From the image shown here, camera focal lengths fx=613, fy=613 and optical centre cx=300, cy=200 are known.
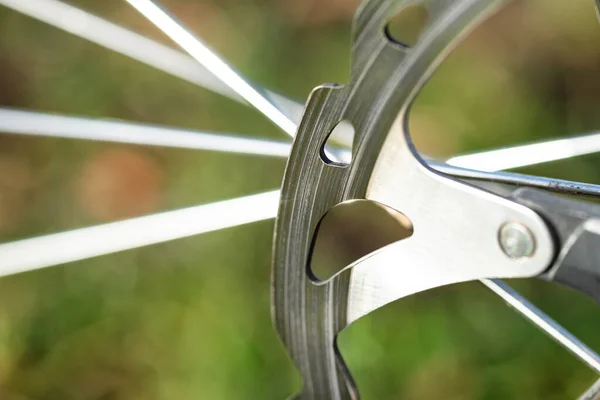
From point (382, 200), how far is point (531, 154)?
12.0 inches

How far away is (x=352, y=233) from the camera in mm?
860

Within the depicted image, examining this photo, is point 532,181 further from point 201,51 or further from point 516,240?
point 201,51

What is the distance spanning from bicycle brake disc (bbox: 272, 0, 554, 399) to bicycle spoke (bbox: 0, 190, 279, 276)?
16 cm

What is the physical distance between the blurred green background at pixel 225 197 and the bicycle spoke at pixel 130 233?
0.23m

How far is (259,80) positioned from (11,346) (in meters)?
0.52

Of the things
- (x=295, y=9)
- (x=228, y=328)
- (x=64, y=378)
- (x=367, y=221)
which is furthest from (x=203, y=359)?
(x=295, y=9)

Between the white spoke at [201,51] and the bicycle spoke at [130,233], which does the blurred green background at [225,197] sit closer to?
the bicycle spoke at [130,233]

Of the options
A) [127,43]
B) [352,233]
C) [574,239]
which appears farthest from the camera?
[352,233]

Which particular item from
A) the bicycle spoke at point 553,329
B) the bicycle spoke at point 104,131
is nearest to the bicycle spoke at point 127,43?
the bicycle spoke at point 104,131

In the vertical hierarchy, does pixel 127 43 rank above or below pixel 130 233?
above

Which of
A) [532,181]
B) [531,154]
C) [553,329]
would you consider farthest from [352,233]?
[532,181]

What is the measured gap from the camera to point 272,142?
0.60 metres

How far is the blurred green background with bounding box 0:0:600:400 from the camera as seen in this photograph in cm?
77

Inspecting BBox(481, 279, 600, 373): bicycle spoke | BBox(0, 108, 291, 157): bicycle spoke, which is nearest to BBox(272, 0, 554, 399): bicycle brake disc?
BBox(481, 279, 600, 373): bicycle spoke
